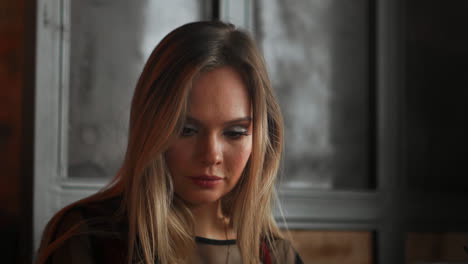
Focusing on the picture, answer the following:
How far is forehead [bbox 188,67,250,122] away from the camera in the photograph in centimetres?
126

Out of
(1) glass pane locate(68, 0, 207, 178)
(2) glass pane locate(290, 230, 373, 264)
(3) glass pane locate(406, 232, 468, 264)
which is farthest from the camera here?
(3) glass pane locate(406, 232, 468, 264)

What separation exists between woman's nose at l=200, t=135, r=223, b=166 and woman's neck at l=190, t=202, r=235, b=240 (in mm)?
197

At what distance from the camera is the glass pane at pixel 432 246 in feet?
7.44

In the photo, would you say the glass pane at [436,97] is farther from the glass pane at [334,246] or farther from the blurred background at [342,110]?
the glass pane at [334,246]

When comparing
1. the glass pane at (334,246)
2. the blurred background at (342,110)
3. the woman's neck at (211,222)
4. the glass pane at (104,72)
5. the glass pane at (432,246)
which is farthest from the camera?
the glass pane at (432,246)

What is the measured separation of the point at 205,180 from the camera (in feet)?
4.23

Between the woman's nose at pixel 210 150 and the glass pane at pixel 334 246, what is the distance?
94 cm

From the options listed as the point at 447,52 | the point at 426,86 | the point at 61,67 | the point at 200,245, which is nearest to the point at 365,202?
the point at 426,86

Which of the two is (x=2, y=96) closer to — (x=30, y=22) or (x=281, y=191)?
(x=30, y=22)

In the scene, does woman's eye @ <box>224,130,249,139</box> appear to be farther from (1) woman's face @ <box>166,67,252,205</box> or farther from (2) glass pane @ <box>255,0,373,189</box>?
(2) glass pane @ <box>255,0,373,189</box>

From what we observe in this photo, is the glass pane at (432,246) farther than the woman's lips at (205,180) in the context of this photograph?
Yes

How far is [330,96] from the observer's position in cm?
226

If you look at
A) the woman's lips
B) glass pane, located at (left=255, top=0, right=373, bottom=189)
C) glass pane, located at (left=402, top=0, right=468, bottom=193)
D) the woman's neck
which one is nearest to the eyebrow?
the woman's lips

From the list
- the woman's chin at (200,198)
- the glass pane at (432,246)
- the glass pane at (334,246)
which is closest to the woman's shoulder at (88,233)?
the woman's chin at (200,198)
